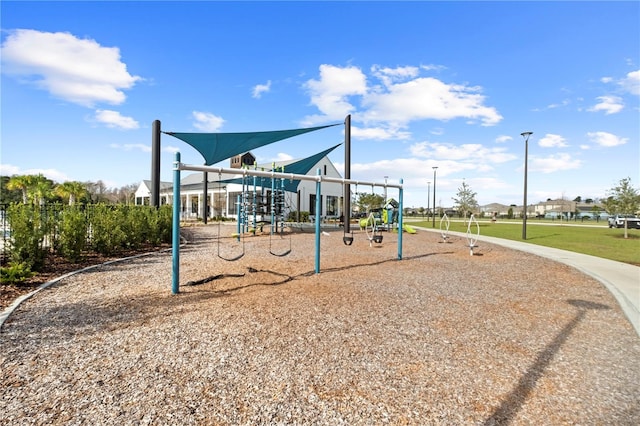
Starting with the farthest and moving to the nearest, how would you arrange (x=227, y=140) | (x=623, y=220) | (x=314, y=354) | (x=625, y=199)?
1. (x=623, y=220)
2. (x=625, y=199)
3. (x=227, y=140)
4. (x=314, y=354)

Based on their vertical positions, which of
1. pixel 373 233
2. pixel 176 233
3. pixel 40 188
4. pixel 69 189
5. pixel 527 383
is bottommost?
pixel 527 383

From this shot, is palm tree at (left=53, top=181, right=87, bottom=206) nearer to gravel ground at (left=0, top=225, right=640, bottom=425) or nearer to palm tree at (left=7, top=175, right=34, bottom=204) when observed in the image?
palm tree at (left=7, top=175, right=34, bottom=204)

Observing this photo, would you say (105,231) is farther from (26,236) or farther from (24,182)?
(24,182)

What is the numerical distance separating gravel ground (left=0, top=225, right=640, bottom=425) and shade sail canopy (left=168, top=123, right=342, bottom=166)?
496cm

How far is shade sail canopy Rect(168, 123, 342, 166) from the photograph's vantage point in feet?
32.8

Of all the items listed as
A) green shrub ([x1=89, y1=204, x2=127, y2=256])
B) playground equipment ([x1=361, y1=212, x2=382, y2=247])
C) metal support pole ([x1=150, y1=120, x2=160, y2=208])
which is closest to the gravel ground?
green shrub ([x1=89, y1=204, x2=127, y2=256])

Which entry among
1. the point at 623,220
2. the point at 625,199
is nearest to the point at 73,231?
the point at 625,199

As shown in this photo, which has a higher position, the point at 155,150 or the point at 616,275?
the point at 155,150

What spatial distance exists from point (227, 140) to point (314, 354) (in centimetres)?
828

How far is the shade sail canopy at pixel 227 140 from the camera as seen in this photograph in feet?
32.8

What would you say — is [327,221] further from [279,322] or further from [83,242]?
[279,322]

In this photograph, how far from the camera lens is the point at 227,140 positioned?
10.3 m

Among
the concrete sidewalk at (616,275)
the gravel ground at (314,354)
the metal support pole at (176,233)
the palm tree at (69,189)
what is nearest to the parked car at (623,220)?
the concrete sidewalk at (616,275)

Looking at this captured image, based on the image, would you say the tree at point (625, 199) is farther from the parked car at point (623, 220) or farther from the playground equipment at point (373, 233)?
the playground equipment at point (373, 233)
